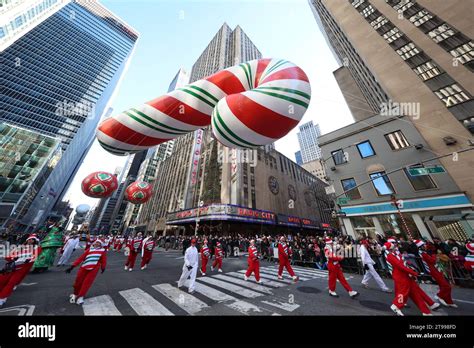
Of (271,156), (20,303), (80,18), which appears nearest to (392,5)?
(271,156)

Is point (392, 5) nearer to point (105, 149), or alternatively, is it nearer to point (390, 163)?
point (390, 163)

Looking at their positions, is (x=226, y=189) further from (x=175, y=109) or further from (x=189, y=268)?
(x=175, y=109)

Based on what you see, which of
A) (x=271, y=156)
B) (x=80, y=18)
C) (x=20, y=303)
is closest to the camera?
(x=20, y=303)

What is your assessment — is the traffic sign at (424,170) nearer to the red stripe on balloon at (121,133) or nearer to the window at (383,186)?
the window at (383,186)

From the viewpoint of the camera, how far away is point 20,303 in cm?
418

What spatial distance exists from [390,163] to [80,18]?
158912mm

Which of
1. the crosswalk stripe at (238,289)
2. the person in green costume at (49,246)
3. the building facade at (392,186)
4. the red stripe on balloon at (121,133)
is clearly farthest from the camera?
the building facade at (392,186)

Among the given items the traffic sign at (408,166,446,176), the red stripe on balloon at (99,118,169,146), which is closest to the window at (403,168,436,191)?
the traffic sign at (408,166,446,176)

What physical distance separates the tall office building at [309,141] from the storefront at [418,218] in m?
142

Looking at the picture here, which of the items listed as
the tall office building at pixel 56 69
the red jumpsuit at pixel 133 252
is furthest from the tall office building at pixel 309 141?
the red jumpsuit at pixel 133 252

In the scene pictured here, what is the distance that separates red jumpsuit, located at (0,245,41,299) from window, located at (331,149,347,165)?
73.9 feet

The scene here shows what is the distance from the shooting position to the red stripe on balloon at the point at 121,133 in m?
3.79

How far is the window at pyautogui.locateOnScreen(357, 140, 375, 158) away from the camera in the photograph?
57.6 feet

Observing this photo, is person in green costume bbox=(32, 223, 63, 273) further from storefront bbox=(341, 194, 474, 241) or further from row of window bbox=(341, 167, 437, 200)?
storefront bbox=(341, 194, 474, 241)
